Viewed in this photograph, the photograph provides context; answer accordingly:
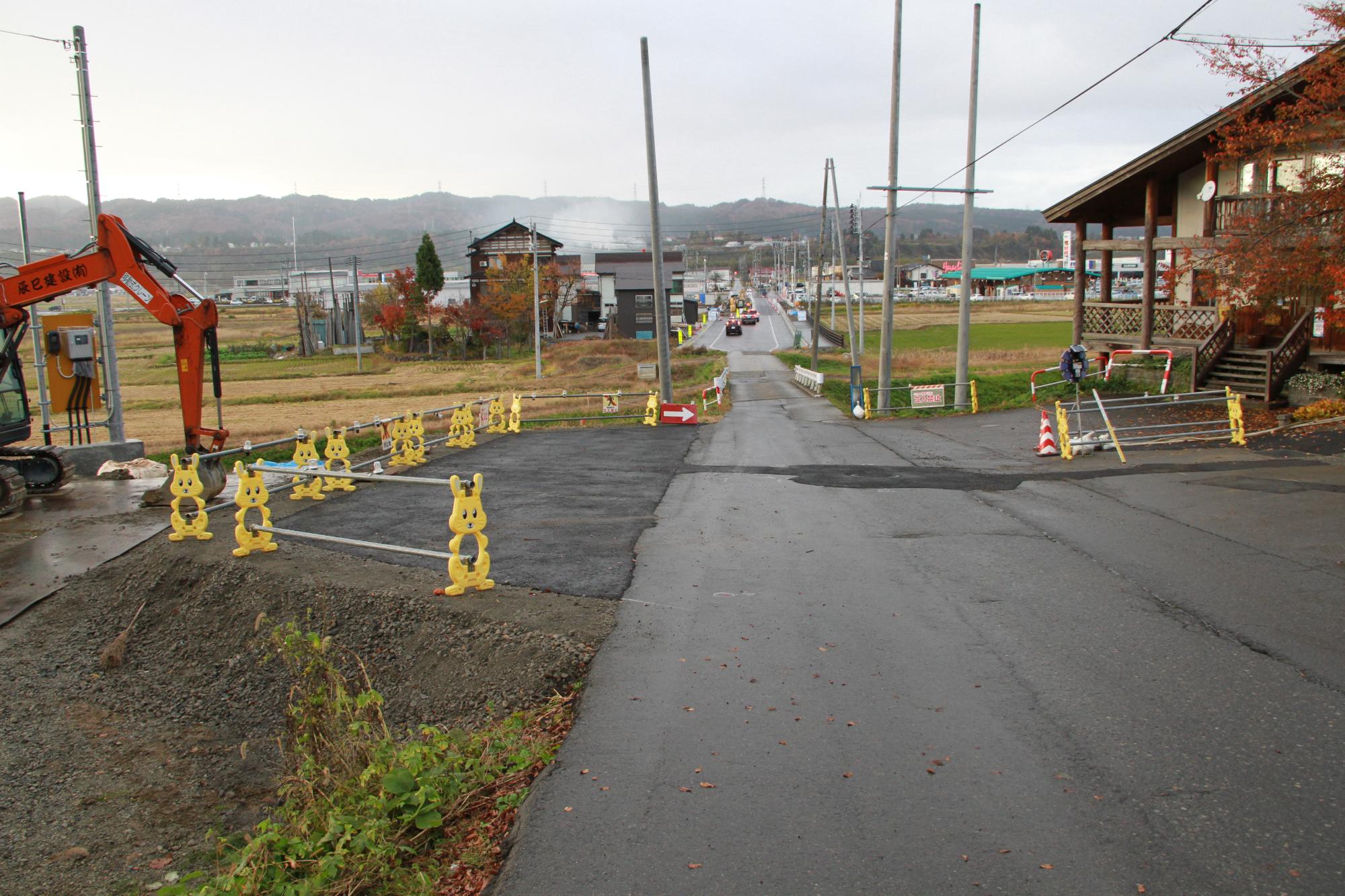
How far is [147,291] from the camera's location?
16.2 metres

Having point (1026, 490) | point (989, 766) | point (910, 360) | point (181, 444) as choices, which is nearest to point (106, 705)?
point (989, 766)

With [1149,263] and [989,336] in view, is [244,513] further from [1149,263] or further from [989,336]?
[989,336]

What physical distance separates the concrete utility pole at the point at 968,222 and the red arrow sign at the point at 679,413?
8.05 meters

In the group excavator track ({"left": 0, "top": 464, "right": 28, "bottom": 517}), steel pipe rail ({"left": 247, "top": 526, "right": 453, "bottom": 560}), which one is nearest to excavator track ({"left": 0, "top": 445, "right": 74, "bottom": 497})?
excavator track ({"left": 0, "top": 464, "right": 28, "bottom": 517})

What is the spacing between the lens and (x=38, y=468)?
16.7m

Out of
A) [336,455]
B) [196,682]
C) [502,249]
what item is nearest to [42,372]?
[336,455]

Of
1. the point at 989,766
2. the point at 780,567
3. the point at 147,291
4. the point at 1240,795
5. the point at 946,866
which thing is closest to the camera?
the point at 946,866

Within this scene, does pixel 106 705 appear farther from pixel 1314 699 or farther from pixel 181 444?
pixel 181 444

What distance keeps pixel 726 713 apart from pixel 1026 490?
1008cm

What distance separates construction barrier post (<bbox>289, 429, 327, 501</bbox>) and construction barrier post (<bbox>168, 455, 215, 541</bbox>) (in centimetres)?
239

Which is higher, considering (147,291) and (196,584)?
(147,291)

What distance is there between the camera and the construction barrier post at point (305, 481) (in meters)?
14.0

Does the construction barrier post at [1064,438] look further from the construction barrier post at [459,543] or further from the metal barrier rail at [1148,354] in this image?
the construction barrier post at [459,543]

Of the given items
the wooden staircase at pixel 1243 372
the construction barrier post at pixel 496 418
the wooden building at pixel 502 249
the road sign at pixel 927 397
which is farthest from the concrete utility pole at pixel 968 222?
the wooden building at pixel 502 249
